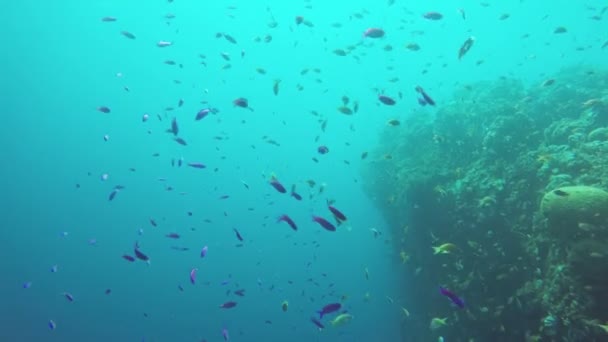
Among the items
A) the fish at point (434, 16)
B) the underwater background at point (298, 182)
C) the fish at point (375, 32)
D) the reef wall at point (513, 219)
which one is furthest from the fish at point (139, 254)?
the fish at point (434, 16)

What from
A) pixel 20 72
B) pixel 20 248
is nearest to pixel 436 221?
pixel 20 248

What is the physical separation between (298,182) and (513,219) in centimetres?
3092

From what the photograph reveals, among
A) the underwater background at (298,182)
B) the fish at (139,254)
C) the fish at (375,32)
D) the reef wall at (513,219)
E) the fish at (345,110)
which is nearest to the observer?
the reef wall at (513,219)

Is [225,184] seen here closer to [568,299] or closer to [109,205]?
[109,205]

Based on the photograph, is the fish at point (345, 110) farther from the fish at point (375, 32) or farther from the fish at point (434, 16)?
the fish at point (434, 16)

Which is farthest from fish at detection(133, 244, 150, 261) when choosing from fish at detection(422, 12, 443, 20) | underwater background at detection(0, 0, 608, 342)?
fish at detection(422, 12, 443, 20)

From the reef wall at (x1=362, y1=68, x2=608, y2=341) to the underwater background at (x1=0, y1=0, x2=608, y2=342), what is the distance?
60 mm

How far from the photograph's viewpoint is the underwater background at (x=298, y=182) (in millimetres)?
8922

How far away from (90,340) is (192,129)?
49.8 metres

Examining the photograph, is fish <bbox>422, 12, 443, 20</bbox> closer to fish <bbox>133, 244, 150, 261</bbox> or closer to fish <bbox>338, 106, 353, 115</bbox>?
fish <bbox>338, 106, 353, 115</bbox>

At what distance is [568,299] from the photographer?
254 inches

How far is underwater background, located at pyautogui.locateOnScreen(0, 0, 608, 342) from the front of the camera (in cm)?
892

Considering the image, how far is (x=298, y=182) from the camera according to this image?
130ft

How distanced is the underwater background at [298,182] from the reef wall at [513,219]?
6 cm
